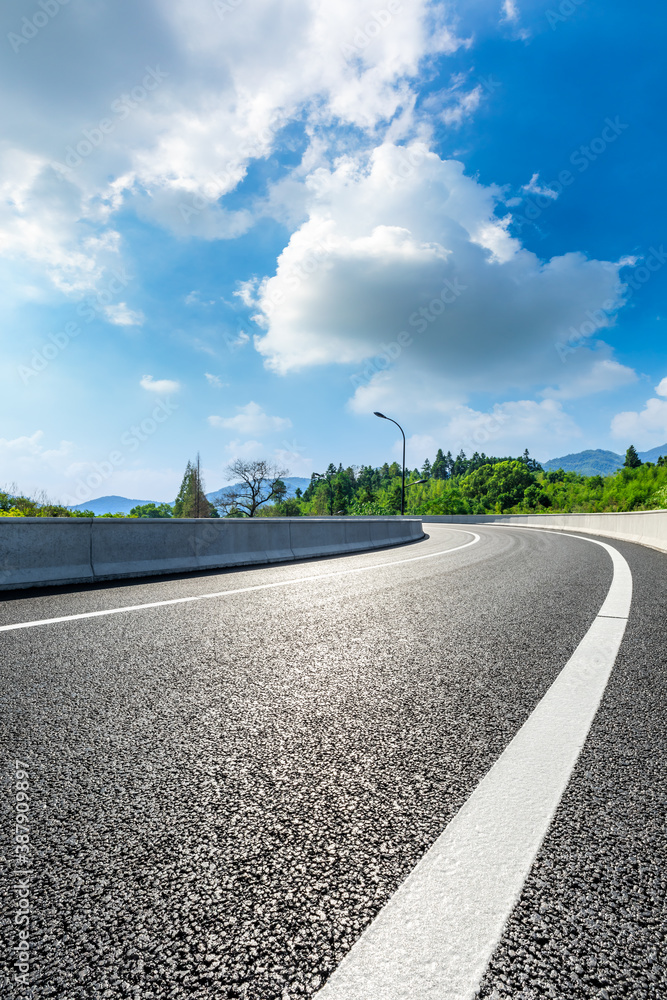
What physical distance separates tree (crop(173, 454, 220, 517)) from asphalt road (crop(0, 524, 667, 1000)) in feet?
385

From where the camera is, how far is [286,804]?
6.16 ft

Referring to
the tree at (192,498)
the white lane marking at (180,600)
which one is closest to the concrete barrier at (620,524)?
the white lane marking at (180,600)

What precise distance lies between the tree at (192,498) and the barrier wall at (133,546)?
356 ft

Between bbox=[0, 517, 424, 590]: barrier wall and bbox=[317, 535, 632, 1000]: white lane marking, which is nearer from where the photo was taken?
bbox=[317, 535, 632, 1000]: white lane marking

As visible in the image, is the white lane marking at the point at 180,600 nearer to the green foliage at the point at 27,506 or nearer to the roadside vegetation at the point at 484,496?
the green foliage at the point at 27,506

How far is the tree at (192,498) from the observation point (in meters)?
124

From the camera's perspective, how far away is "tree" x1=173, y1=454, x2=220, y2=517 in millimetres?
123806

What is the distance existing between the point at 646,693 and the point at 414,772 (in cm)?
178

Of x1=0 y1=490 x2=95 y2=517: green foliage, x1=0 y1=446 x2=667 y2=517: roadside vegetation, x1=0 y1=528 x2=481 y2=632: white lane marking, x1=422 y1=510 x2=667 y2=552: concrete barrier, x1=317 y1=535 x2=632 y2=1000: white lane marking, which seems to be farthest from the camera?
x1=0 y1=446 x2=667 y2=517: roadside vegetation

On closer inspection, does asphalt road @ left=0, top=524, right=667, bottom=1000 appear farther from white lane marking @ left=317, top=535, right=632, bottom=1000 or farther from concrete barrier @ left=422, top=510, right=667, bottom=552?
concrete barrier @ left=422, top=510, right=667, bottom=552

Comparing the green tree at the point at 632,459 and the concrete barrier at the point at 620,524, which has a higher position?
the green tree at the point at 632,459

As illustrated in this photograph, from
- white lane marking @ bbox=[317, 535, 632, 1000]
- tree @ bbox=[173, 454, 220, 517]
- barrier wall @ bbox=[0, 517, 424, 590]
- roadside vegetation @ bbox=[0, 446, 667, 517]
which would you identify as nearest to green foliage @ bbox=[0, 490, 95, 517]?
barrier wall @ bbox=[0, 517, 424, 590]

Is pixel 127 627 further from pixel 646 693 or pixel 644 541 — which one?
pixel 644 541

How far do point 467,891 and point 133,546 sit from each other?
843 centimetres
